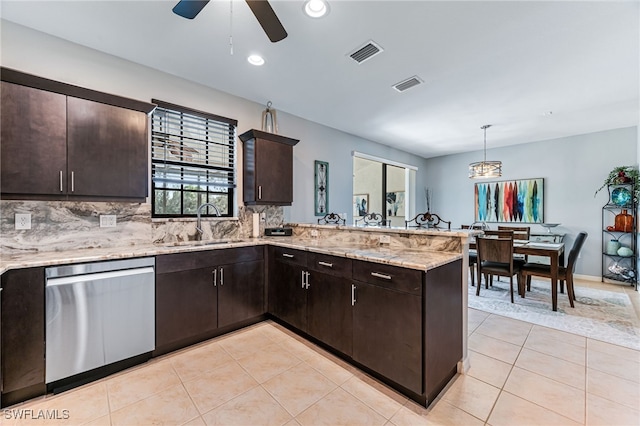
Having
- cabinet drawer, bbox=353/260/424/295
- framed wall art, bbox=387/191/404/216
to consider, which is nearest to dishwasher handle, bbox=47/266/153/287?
cabinet drawer, bbox=353/260/424/295

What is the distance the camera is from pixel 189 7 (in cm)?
158

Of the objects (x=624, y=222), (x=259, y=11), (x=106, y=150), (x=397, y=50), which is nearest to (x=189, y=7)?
(x=259, y=11)

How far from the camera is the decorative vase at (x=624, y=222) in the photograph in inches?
178

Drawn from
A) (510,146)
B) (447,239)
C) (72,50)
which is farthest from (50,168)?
(510,146)

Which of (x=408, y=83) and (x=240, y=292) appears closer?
(x=240, y=292)

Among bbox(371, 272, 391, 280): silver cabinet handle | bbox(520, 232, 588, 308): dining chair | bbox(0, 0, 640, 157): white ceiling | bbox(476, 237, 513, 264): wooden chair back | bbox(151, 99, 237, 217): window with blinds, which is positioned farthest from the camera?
bbox(476, 237, 513, 264): wooden chair back

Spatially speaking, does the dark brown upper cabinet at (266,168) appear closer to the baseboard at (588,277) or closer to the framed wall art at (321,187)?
the framed wall art at (321,187)

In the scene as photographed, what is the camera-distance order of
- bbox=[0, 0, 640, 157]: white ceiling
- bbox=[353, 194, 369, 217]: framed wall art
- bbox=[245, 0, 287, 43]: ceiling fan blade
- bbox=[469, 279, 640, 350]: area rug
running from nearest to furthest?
1. bbox=[245, 0, 287, 43]: ceiling fan blade
2. bbox=[0, 0, 640, 157]: white ceiling
3. bbox=[469, 279, 640, 350]: area rug
4. bbox=[353, 194, 369, 217]: framed wall art

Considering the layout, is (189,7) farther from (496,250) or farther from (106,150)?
(496,250)

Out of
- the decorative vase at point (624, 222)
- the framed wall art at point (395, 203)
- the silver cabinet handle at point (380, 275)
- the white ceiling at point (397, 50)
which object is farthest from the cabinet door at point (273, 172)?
the decorative vase at point (624, 222)

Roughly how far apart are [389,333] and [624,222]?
5488mm

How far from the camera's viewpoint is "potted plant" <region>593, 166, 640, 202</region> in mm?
4422

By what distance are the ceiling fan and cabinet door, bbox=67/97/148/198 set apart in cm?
121

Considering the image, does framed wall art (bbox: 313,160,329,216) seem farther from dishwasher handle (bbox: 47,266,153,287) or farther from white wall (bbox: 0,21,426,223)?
A: dishwasher handle (bbox: 47,266,153,287)
